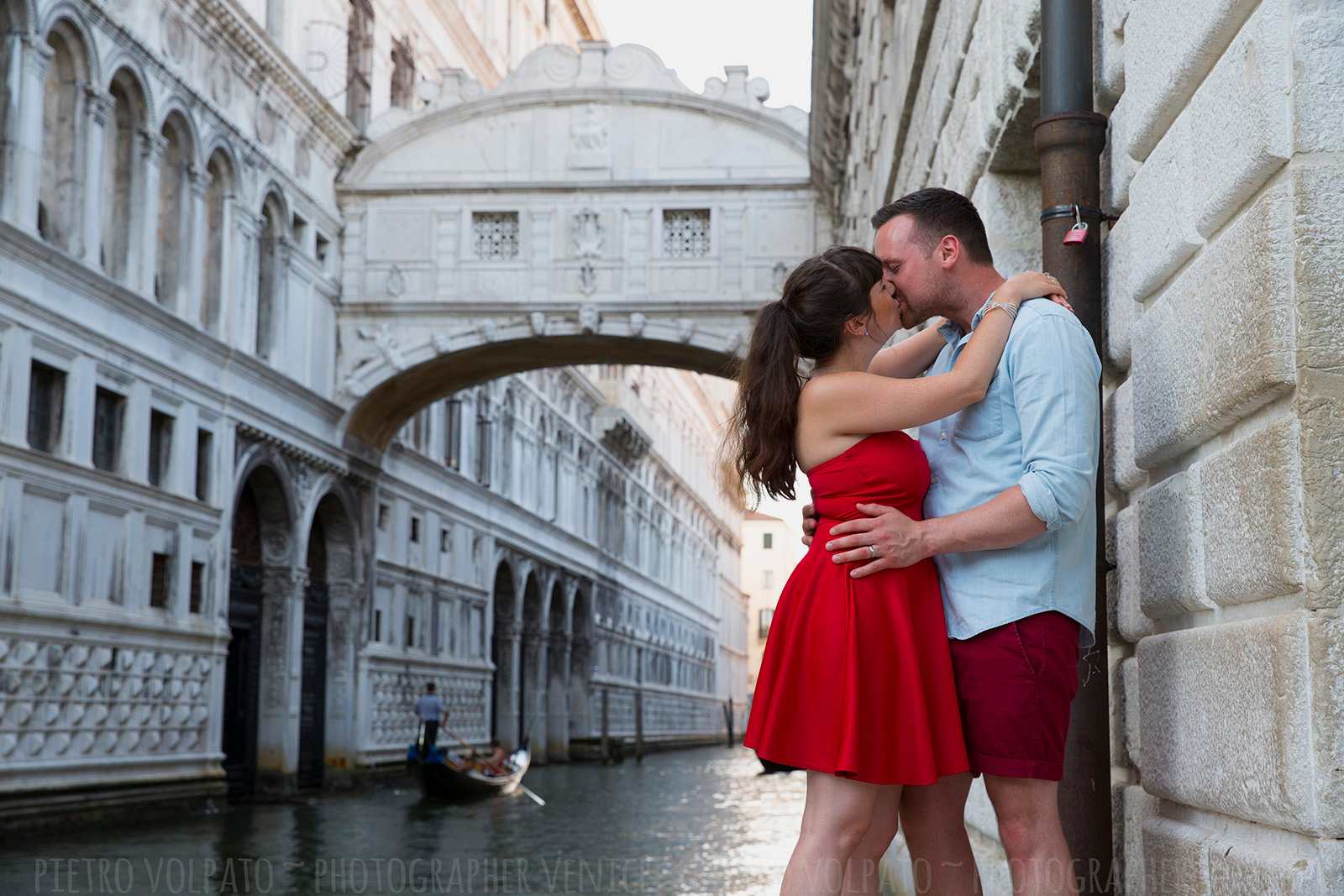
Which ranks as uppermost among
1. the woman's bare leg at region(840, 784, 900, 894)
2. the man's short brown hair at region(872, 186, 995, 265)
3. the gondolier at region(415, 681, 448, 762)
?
the man's short brown hair at region(872, 186, 995, 265)

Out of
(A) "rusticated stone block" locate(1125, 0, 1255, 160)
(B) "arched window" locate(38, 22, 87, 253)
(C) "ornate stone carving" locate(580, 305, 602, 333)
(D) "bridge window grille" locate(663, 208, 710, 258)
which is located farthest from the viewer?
(D) "bridge window grille" locate(663, 208, 710, 258)

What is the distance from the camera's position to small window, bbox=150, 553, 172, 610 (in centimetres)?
1443

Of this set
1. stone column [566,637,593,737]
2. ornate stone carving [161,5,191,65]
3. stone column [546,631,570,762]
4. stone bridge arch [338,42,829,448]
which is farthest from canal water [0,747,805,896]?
stone column [566,637,593,737]

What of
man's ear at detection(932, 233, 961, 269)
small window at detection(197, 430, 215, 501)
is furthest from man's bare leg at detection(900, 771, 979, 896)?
small window at detection(197, 430, 215, 501)

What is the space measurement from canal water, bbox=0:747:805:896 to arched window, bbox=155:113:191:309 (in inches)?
190

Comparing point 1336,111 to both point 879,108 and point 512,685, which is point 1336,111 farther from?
point 512,685

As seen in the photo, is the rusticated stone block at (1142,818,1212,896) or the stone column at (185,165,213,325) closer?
the rusticated stone block at (1142,818,1212,896)

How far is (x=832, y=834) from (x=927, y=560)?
0.49m

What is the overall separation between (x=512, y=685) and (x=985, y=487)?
26.2 m

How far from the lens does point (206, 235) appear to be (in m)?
15.7

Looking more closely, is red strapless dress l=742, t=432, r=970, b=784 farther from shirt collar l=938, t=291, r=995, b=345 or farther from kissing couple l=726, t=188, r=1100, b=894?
shirt collar l=938, t=291, r=995, b=345

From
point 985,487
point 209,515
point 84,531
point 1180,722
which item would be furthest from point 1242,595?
point 209,515

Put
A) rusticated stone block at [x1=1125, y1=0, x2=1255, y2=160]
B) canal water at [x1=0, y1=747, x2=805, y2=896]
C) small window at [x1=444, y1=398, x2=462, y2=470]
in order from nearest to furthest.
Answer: rusticated stone block at [x1=1125, y1=0, x2=1255, y2=160], canal water at [x1=0, y1=747, x2=805, y2=896], small window at [x1=444, y1=398, x2=462, y2=470]

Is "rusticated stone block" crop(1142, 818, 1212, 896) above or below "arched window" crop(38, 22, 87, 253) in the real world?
below
